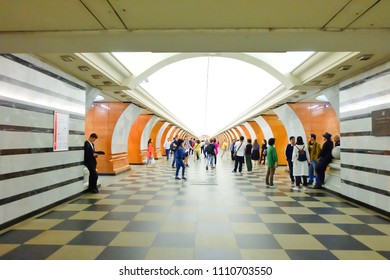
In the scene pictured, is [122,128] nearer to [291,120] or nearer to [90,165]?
[90,165]

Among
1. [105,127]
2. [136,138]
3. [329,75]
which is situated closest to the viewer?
[329,75]

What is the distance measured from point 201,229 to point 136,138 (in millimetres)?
12430

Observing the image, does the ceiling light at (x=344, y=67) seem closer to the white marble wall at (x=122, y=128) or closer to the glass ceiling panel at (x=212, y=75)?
the glass ceiling panel at (x=212, y=75)

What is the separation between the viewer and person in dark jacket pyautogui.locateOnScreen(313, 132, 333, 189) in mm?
7770

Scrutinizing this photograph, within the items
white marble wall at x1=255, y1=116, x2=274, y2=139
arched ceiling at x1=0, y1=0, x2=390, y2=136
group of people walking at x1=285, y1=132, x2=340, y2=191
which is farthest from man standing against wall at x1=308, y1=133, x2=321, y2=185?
white marble wall at x1=255, y1=116, x2=274, y2=139

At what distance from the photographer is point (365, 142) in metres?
5.86

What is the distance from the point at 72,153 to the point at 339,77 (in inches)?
290

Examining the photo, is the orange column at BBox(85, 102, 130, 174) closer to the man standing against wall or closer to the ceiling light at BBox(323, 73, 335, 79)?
the man standing against wall

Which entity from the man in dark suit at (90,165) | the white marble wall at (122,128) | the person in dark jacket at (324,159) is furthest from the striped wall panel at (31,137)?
the person in dark jacket at (324,159)

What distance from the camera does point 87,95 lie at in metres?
7.58

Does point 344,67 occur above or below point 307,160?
above

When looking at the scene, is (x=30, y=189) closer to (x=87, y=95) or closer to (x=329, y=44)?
(x=87, y=95)

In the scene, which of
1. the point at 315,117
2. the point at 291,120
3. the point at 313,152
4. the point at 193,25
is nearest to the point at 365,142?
the point at 313,152

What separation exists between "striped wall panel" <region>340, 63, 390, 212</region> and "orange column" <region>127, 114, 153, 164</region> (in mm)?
11424
